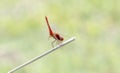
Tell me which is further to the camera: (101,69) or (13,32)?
(13,32)

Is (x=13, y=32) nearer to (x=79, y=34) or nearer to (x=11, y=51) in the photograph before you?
(x=11, y=51)

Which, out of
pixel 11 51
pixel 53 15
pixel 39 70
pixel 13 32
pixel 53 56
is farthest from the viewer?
pixel 53 15

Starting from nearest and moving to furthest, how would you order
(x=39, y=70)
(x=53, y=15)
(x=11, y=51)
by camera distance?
(x=39, y=70), (x=11, y=51), (x=53, y=15)

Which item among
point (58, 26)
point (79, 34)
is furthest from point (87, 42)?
point (58, 26)

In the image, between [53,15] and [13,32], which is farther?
[53,15]

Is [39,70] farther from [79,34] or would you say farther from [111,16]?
[111,16]

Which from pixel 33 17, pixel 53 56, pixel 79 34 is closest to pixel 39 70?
pixel 53 56
